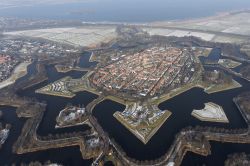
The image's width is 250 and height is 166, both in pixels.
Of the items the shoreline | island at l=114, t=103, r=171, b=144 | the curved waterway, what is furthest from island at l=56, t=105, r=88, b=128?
the shoreline

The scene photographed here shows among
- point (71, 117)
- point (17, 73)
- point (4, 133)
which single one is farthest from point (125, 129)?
point (17, 73)

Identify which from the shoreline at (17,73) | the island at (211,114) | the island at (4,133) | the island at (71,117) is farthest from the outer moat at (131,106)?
the island at (4,133)

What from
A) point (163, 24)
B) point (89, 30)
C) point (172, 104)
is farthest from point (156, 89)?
point (163, 24)

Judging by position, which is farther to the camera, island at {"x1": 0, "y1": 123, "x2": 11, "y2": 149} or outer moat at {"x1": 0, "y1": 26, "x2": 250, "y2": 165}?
island at {"x1": 0, "y1": 123, "x2": 11, "y2": 149}

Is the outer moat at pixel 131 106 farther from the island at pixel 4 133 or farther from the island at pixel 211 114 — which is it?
the island at pixel 4 133

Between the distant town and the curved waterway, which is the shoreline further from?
the curved waterway
